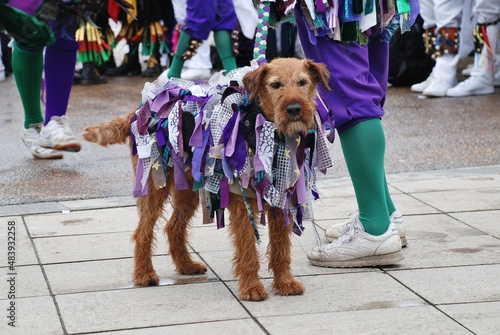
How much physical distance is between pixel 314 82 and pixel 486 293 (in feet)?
3.72

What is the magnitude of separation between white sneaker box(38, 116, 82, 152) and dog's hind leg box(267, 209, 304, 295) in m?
3.05

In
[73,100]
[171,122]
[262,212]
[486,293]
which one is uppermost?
[171,122]

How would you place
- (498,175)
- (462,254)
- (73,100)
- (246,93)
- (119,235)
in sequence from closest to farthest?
(246,93)
(462,254)
(119,235)
(498,175)
(73,100)

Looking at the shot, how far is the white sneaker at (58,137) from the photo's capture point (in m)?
6.80

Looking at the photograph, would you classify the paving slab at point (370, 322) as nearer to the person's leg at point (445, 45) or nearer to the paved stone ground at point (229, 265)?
the paved stone ground at point (229, 265)

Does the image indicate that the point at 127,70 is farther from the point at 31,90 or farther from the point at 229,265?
the point at 229,265

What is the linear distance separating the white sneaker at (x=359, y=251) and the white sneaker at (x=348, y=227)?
146mm

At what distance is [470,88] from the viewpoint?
10016mm

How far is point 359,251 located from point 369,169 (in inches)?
15.1

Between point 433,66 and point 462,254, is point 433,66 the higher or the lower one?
the lower one

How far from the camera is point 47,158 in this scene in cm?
714

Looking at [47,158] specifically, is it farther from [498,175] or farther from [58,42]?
[498,175]

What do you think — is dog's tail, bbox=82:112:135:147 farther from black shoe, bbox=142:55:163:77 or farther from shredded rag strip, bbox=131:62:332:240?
black shoe, bbox=142:55:163:77

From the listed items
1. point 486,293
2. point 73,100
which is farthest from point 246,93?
point 73,100
